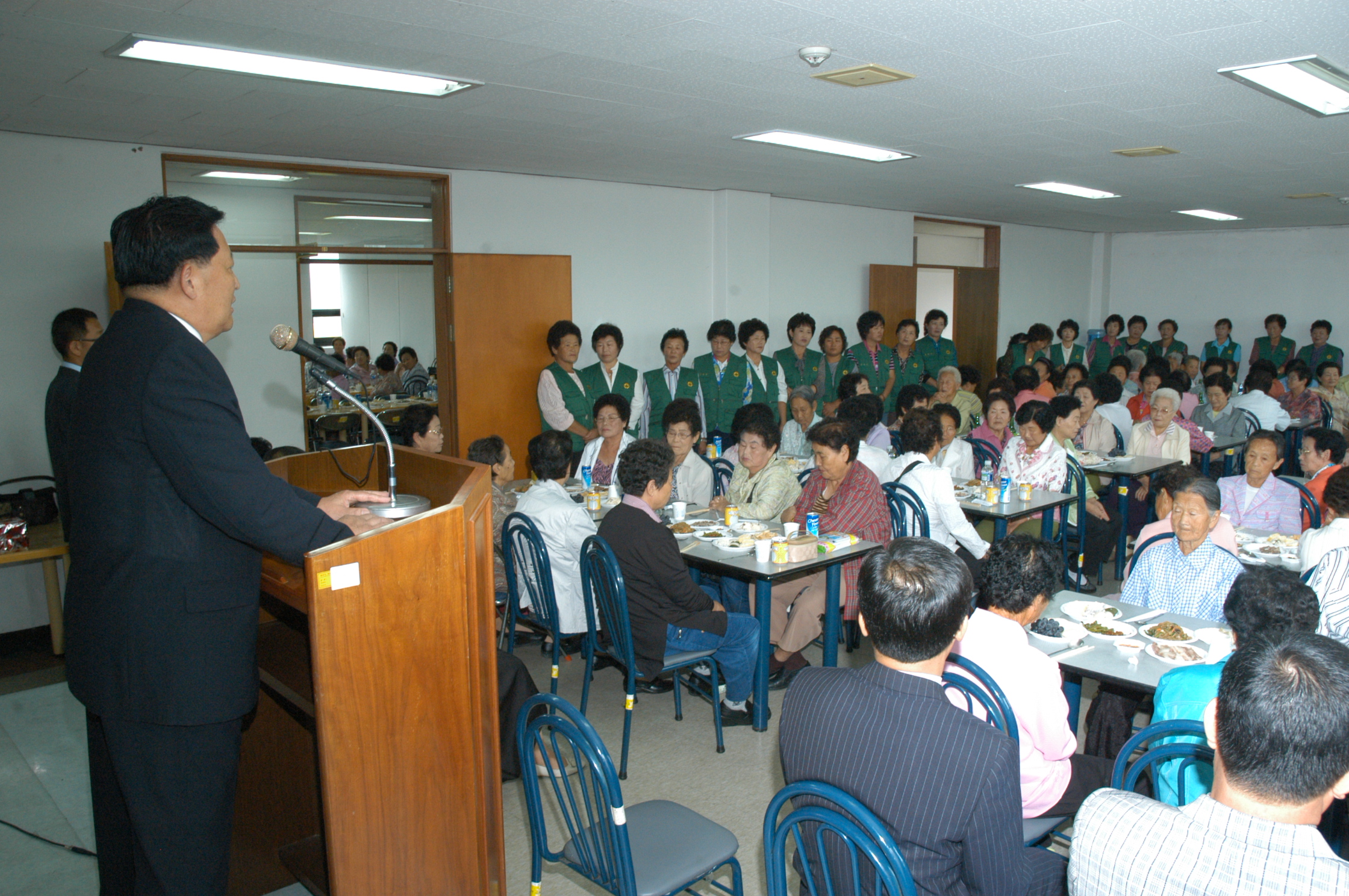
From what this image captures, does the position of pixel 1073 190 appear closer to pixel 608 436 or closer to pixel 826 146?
pixel 826 146

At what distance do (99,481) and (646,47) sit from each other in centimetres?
255

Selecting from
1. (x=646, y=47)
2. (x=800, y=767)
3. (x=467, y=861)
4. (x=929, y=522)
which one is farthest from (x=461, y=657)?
(x=929, y=522)

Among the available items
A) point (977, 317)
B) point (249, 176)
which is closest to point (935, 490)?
point (249, 176)

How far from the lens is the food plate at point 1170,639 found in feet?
9.01

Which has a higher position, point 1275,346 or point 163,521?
point 1275,346

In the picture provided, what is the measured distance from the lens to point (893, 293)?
9984 millimetres

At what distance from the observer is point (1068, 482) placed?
17.7 ft

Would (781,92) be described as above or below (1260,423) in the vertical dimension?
above

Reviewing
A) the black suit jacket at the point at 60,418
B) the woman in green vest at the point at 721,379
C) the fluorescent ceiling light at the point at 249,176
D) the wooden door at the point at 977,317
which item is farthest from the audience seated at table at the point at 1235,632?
the wooden door at the point at 977,317

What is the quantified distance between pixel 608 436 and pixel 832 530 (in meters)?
1.89

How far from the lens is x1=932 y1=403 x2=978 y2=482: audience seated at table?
5.50 meters

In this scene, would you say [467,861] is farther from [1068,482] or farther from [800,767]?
[1068,482]

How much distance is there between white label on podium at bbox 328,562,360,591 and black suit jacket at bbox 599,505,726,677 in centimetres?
181

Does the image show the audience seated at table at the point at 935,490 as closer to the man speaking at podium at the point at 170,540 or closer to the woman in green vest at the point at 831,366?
the man speaking at podium at the point at 170,540
